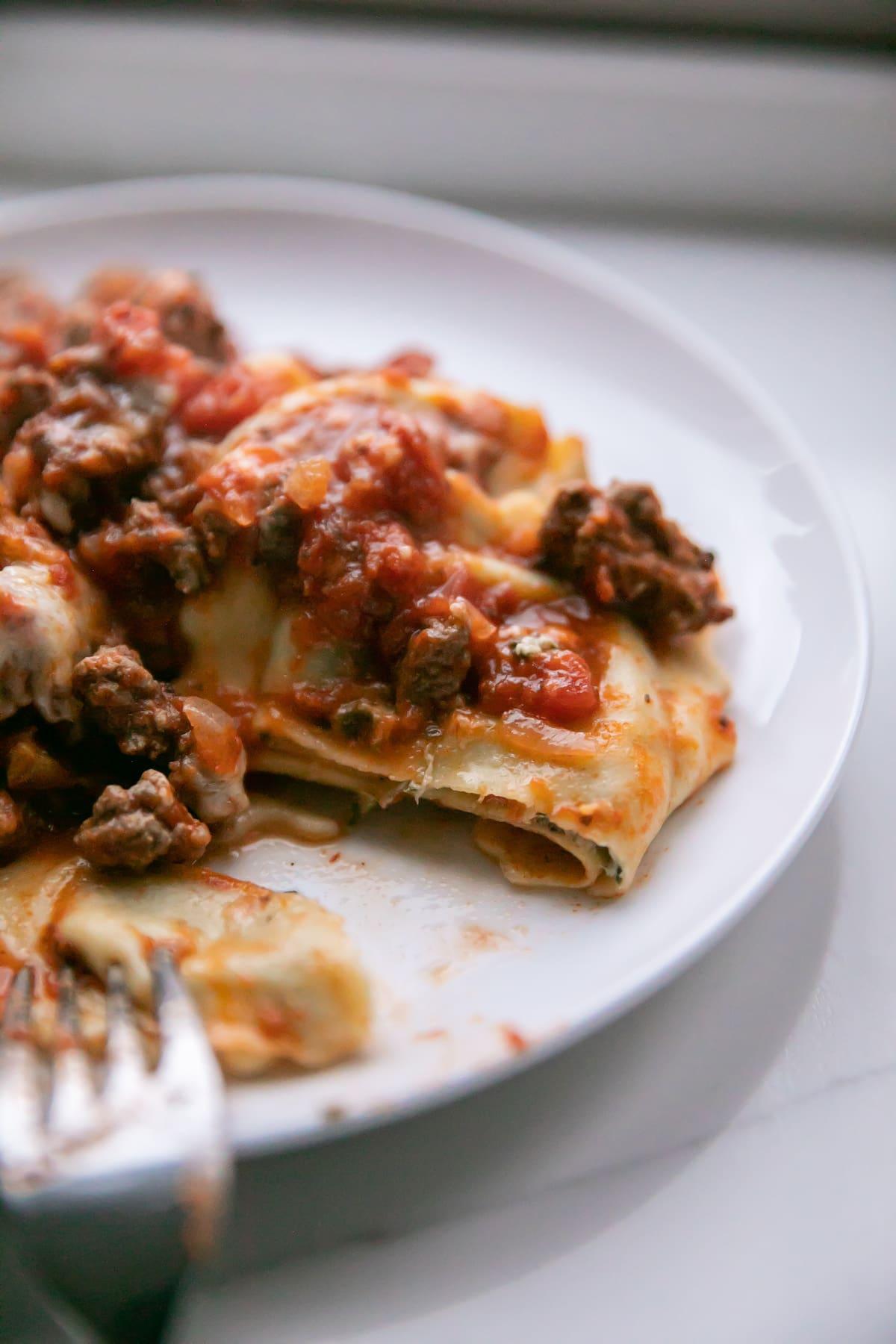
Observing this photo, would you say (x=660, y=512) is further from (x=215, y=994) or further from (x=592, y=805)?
(x=215, y=994)

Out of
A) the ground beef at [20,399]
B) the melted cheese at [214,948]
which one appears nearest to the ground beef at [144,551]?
the ground beef at [20,399]

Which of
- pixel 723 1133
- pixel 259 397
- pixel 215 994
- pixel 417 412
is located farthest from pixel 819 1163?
pixel 259 397

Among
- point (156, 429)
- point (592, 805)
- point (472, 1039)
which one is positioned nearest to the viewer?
→ point (472, 1039)

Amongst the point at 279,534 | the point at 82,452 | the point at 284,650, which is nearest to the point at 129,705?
the point at 284,650

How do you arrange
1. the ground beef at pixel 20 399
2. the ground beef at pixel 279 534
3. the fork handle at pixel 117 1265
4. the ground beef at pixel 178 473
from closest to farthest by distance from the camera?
→ the fork handle at pixel 117 1265 → the ground beef at pixel 279 534 → the ground beef at pixel 178 473 → the ground beef at pixel 20 399

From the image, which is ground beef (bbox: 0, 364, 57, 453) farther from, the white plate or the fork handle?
the fork handle

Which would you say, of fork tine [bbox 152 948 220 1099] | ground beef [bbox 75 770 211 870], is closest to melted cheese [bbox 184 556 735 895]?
ground beef [bbox 75 770 211 870]

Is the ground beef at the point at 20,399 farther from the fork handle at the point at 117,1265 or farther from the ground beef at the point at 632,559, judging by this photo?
the fork handle at the point at 117,1265

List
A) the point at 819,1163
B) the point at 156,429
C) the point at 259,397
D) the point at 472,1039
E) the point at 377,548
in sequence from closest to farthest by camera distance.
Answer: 1. the point at 472,1039
2. the point at 819,1163
3. the point at 377,548
4. the point at 156,429
5. the point at 259,397

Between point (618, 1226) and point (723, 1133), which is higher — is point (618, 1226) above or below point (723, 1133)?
below
